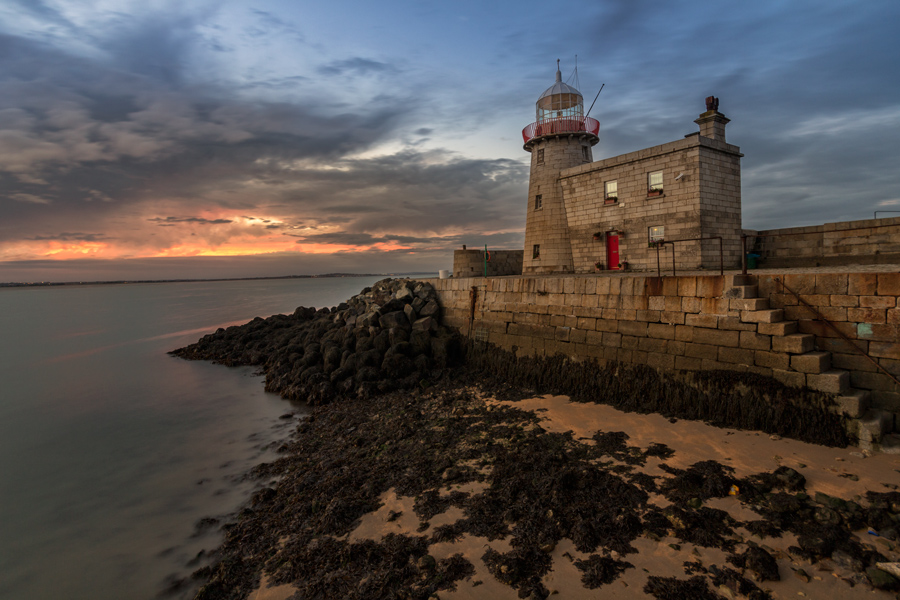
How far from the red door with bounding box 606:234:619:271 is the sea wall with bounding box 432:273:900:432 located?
5117 millimetres

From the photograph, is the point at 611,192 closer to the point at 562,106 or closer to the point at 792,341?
the point at 562,106

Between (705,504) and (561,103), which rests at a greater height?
(561,103)

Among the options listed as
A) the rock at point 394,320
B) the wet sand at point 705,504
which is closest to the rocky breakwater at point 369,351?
the rock at point 394,320

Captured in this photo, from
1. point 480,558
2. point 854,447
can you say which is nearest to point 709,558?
point 480,558

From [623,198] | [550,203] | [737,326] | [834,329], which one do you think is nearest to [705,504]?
[737,326]

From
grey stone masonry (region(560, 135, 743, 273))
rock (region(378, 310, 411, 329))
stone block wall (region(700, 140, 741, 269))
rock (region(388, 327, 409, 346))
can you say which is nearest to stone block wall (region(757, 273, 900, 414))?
grey stone masonry (region(560, 135, 743, 273))

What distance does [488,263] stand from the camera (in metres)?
16.9

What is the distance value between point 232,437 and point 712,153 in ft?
45.8

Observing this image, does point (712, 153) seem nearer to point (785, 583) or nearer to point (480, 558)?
point (785, 583)

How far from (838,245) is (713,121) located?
4.50 meters

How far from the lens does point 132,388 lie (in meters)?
12.6

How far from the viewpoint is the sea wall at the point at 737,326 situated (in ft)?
16.9

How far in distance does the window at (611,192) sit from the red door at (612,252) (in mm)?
1116

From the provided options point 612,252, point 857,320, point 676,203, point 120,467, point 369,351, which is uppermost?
point 676,203
